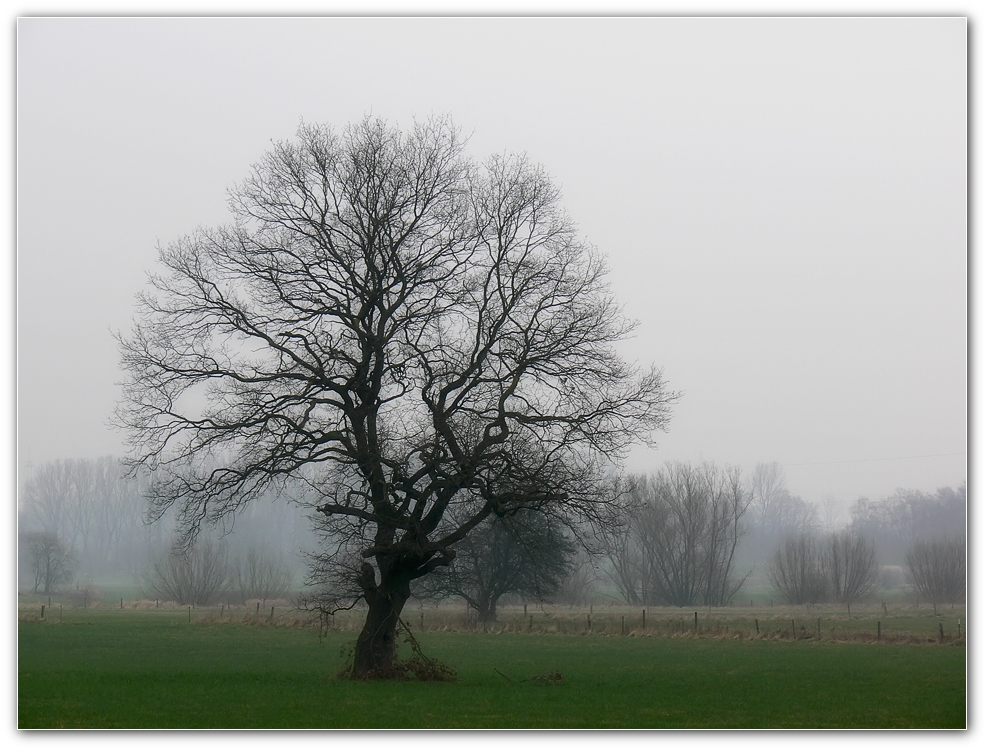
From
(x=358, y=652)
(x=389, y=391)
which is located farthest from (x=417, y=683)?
(x=389, y=391)

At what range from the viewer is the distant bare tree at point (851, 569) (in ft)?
249

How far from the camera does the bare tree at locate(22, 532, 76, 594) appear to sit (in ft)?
229

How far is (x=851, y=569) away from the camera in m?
76.6

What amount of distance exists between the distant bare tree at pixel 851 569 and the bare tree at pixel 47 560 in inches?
2378

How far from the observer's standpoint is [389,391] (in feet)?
82.1

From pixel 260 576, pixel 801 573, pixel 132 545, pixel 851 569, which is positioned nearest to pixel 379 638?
pixel 260 576

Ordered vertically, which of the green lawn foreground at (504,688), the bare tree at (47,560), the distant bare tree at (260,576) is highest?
the green lawn foreground at (504,688)

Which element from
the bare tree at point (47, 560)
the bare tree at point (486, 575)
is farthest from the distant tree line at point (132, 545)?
the bare tree at point (486, 575)

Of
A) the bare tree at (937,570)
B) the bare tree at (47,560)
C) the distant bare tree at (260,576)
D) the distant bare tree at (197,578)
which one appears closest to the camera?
the bare tree at (937,570)

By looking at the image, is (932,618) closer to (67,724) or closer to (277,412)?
(277,412)

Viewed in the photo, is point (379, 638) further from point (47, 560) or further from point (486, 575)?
point (47, 560)

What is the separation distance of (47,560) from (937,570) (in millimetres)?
64616

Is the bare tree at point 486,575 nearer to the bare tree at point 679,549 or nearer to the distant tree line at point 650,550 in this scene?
the distant tree line at point 650,550

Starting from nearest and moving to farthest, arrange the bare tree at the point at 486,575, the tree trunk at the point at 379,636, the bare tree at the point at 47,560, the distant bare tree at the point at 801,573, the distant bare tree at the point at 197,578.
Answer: the tree trunk at the point at 379,636 < the bare tree at the point at 486,575 < the bare tree at the point at 47,560 < the distant bare tree at the point at 197,578 < the distant bare tree at the point at 801,573
